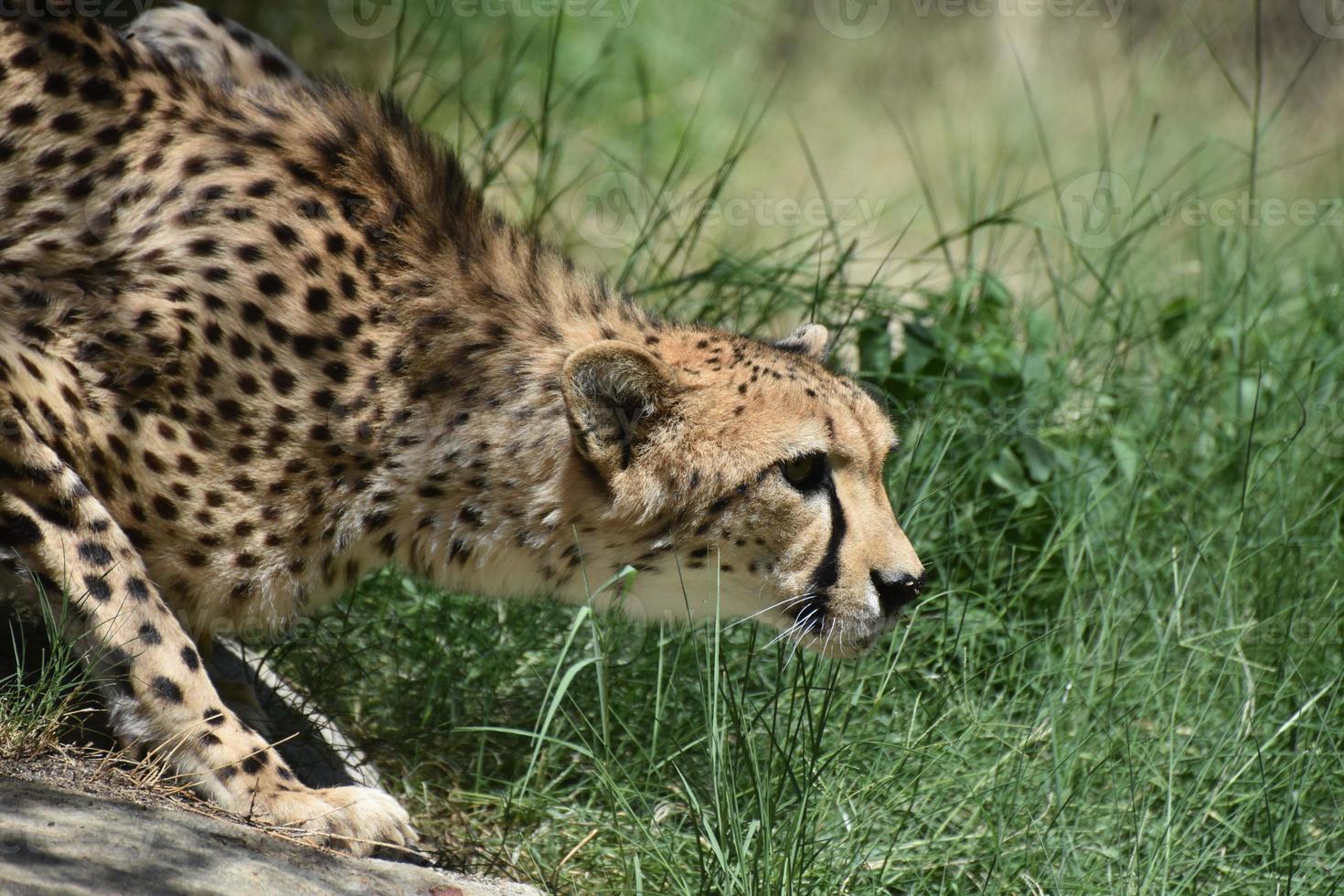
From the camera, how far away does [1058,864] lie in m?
2.88

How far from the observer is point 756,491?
2.95 m

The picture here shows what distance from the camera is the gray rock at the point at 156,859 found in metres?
2.10

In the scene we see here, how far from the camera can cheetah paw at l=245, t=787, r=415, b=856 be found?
105 inches

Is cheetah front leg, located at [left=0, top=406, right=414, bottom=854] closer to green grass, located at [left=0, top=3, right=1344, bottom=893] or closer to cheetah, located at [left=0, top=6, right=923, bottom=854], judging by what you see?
cheetah, located at [left=0, top=6, right=923, bottom=854]

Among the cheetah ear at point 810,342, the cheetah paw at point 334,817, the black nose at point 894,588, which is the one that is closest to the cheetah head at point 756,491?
the black nose at point 894,588

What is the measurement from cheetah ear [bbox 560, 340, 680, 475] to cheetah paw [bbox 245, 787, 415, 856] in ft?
Result: 2.60

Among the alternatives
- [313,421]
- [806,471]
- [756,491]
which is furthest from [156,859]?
[806,471]

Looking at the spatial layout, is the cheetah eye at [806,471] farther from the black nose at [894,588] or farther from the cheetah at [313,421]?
the black nose at [894,588]

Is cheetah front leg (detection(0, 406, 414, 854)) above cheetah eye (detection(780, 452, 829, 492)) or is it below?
below

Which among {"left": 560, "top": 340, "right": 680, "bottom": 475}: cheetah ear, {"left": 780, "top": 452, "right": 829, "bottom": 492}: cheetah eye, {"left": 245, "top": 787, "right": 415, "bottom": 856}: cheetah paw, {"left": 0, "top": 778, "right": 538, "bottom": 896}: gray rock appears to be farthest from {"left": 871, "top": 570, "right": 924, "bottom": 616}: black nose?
{"left": 245, "top": 787, "right": 415, "bottom": 856}: cheetah paw

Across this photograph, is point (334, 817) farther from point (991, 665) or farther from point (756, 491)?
point (991, 665)

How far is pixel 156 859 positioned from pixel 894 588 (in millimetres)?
1476

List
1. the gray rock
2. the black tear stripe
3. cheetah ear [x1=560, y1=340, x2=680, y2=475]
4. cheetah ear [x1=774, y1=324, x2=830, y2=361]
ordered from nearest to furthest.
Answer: the gray rock
cheetah ear [x1=560, y1=340, x2=680, y2=475]
the black tear stripe
cheetah ear [x1=774, y1=324, x2=830, y2=361]

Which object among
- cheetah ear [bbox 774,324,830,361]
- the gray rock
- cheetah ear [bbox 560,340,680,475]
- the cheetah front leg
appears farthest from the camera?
cheetah ear [bbox 774,324,830,361]
